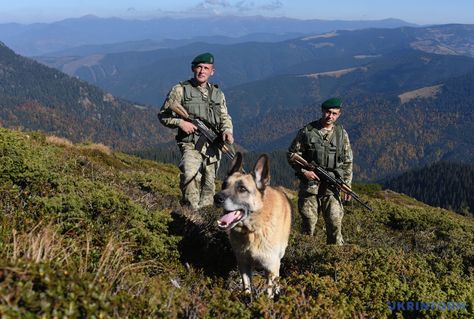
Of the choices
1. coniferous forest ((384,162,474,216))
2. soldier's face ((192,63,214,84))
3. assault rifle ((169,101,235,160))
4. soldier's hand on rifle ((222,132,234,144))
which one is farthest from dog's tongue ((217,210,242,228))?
coniferous forest ((384,162,474,216))

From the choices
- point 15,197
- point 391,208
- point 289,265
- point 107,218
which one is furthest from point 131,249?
point 391,208

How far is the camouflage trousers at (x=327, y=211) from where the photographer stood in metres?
9.18

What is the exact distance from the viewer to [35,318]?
2.71 metres

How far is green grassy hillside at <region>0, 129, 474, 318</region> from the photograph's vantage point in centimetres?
317

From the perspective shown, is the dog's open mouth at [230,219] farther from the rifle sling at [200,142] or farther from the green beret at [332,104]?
the green beret at [332,104]

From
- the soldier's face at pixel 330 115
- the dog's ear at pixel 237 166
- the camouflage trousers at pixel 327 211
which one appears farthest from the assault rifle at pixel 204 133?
the dog's ear at pixel 237 166

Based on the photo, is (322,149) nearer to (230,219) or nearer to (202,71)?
(202,71)

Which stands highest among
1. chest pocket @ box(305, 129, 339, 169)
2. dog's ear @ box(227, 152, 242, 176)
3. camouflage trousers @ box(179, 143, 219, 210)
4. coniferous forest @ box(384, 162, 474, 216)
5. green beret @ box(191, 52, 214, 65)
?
green beret @ box(191, 52, 214, 65)

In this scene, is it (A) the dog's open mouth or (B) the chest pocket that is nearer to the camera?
(A) the dog's open mouth

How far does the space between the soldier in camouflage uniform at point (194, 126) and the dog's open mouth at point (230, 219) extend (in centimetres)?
330

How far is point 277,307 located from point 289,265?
3.38m

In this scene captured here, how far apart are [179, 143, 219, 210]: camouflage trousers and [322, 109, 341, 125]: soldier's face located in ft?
8.34

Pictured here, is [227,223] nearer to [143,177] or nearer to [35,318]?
[35,318]

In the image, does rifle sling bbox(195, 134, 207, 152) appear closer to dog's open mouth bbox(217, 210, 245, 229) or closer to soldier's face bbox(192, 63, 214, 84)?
→ soldier's face bbox(192, 63, 214, 84)
